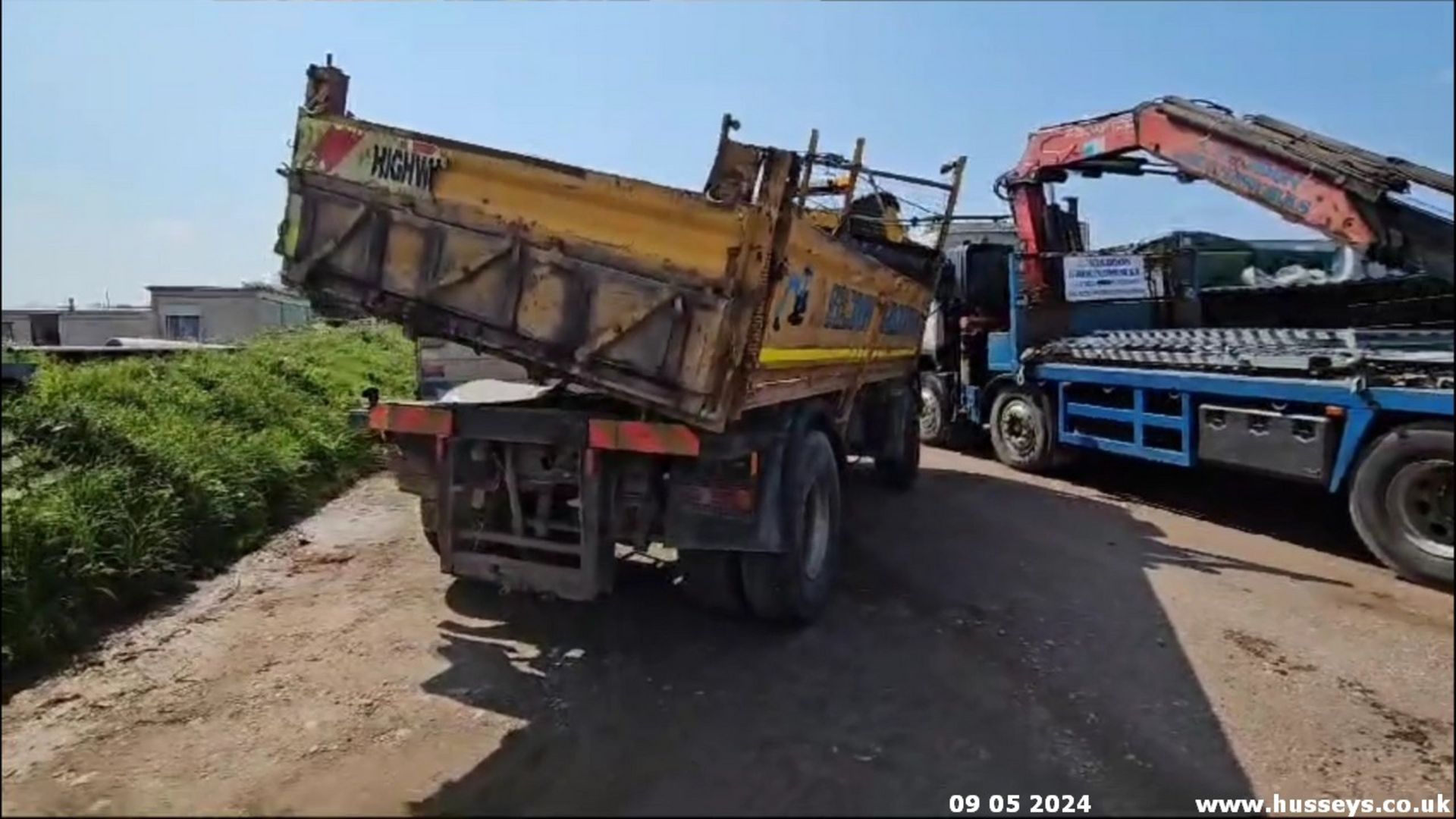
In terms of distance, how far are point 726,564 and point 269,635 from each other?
2.41 m

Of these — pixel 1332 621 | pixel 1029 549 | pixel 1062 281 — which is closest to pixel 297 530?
pixel 1029 549

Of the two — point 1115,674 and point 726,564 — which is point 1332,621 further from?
point 726,564

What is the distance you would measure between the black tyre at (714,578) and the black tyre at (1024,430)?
5.57 meters

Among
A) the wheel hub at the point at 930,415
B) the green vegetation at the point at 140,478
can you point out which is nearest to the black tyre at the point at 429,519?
the green vegetation at the point at 140,478

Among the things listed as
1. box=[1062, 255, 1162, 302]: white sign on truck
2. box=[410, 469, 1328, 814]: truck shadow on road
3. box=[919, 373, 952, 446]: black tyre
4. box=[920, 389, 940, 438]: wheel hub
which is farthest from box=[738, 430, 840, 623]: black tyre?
box=[920, 389, 940, 438]: wheel hub

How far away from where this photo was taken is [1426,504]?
3.16 metres

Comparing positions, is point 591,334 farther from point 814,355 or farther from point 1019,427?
point 1019,427

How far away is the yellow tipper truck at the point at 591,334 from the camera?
4035mm

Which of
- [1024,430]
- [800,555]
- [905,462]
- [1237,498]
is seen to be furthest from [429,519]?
[1024,430]

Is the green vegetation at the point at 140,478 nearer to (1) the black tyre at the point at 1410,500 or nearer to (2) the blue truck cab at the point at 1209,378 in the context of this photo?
(1) the black tyre at the point at 1410,500

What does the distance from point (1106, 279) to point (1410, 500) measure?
590cm

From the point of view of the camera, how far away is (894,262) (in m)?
8.11

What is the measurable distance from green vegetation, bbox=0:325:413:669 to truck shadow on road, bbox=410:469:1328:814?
6.12 ft

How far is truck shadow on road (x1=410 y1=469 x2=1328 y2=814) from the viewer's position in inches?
108
